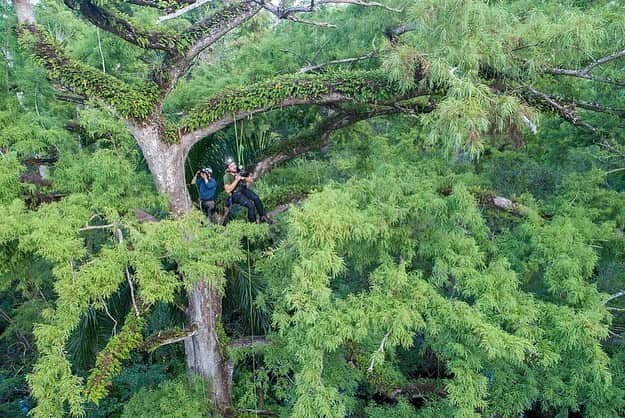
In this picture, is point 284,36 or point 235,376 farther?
point 284,36

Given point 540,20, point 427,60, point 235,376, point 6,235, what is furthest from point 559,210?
point 6,235

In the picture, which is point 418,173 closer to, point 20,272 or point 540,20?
point 540,20

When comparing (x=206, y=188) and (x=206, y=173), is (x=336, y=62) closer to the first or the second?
(x=206, y=173)

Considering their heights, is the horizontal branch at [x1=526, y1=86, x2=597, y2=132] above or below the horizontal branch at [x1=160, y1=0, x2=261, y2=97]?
below

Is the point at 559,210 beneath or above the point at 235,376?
above

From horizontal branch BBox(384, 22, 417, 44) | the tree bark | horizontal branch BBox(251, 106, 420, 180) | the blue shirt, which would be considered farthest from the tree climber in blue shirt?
horizontal branch BBox(384, 22, 417, 44)

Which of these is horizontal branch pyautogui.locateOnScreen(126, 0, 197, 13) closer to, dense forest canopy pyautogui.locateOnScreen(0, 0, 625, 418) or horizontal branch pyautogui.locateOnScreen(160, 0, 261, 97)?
dense forest canopy pyautogui.locateOnScreen(0, 0, 625, 418)

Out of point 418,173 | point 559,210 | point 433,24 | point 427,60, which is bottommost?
point 559,210
